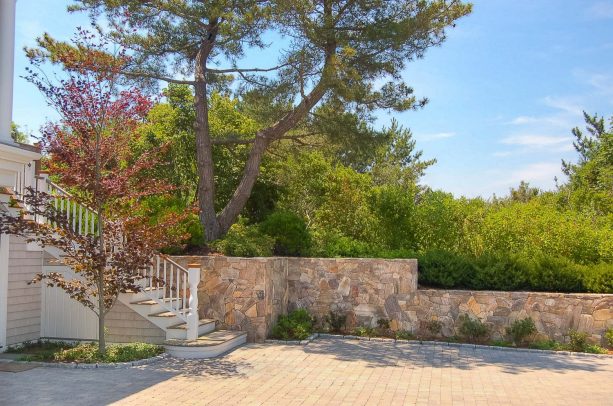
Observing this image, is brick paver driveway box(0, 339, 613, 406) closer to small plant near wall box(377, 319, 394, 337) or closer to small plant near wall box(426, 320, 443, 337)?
small plant near wall box(426, 320, 443, 337)

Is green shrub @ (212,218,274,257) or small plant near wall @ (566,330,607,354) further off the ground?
green shrub @ (212,218,274,257)

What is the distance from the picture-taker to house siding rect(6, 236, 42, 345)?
880cm

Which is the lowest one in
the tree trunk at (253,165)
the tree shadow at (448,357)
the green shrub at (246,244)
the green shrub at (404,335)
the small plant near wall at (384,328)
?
the tree shadow at (448,357)

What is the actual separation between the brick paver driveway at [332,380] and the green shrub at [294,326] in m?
0.72

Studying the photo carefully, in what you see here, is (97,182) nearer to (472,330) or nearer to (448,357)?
(448,357)

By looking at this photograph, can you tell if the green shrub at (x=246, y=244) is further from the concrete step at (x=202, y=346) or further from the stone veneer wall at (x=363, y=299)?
the concrete step at (x=202, y=346)

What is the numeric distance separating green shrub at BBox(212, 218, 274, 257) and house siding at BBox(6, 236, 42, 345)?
3.55m

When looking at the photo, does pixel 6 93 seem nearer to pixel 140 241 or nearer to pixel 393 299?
pixel 140 241

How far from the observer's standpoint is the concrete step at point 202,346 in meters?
8.70

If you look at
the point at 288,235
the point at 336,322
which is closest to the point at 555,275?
the point at 336,322

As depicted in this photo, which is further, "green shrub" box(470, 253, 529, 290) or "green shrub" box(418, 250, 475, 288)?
"green shrub" box(418, 250, 475, 288)

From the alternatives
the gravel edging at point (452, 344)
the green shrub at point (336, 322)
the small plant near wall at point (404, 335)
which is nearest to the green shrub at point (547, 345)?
the gravel edging at point (452, 344)

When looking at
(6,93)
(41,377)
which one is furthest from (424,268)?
(6,93)

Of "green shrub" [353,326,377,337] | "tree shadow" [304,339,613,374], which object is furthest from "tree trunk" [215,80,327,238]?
"green shrub" [353,326,377,337]
